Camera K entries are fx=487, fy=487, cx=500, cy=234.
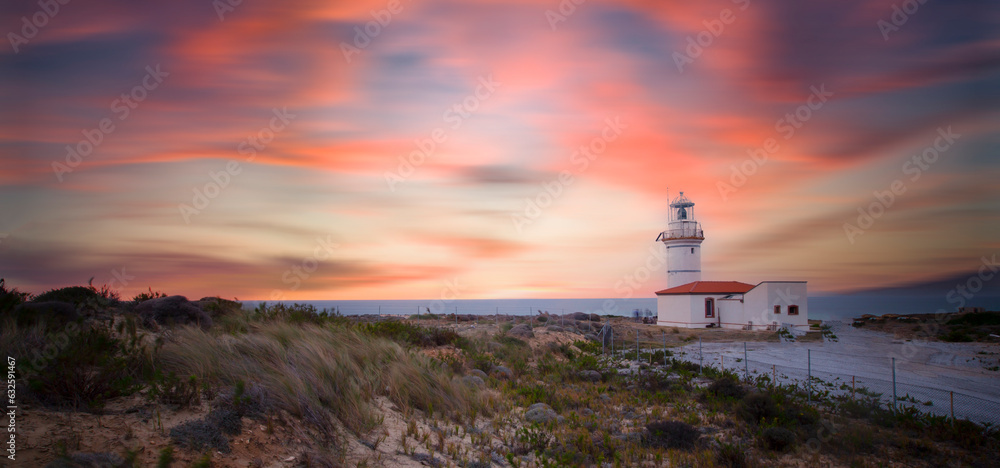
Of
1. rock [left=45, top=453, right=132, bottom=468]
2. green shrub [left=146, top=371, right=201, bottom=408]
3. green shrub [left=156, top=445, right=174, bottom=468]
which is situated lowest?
green shrub [left=156, top=445, right=174, bottom=468]

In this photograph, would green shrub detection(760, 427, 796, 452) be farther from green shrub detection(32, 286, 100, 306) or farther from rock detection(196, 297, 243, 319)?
green shrub detection(32, 286, 100, 306)

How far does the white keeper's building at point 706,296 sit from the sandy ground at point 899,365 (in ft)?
12.6

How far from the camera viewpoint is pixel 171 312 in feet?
36.6

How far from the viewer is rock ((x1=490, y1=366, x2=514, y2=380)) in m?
14.0

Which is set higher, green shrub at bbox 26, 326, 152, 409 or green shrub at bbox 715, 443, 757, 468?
green shrub at bbox 26, 326, 152, 409

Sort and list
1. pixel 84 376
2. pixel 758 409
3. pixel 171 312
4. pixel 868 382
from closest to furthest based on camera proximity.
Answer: pixel 84 376, pixel 758 409, pixel 171 312, pixel 868 382

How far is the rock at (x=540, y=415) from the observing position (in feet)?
31.9

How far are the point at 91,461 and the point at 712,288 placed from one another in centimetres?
3939

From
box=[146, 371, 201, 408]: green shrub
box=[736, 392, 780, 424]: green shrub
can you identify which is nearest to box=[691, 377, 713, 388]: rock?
box=[736, 392, 780, 424]: green shrub

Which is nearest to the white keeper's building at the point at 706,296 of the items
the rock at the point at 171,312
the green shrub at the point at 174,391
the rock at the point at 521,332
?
the rock at the point at 521,332

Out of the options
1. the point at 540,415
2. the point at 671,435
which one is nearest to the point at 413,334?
the point at 540,415

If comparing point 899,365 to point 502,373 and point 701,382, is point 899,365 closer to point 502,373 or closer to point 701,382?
point 701,382

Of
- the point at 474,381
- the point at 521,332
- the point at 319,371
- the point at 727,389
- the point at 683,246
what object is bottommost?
the point at 727,389

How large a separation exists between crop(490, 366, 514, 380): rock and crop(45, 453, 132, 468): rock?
417 inches
